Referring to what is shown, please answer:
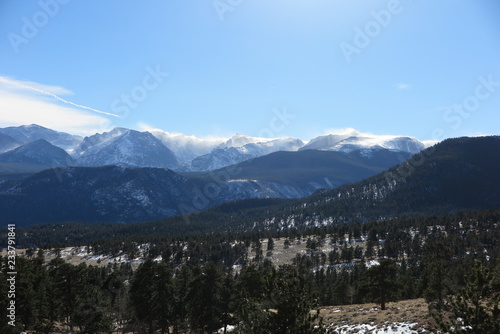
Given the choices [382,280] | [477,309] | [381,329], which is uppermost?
[477,309]

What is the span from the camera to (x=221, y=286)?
65.7 meters

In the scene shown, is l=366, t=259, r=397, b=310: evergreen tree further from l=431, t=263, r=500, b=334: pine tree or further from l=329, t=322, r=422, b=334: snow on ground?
l=431, t=263, r=500, b=334: pine tree

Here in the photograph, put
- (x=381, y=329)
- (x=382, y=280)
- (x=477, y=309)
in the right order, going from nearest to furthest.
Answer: (x=477, y=309)
(x=381, y=329)
(x=382, y=280)

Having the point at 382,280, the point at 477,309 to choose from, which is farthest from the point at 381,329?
the point at 477,309

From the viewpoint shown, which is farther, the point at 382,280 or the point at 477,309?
the point at 382,280

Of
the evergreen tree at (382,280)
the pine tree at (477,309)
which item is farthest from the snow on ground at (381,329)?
the evergreen tree at (382,280)

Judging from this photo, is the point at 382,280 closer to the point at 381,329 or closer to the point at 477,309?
the point at 381,329

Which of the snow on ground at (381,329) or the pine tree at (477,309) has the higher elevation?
the pine tree at (477,309)

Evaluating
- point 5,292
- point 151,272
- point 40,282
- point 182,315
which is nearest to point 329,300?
point 182,315

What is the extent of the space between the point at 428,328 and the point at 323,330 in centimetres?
2661

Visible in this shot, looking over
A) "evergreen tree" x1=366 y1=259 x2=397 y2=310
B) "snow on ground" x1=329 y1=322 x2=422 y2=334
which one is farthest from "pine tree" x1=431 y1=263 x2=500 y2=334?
"evergreen tree" x1=366 y1=259 x2=397 y2=310

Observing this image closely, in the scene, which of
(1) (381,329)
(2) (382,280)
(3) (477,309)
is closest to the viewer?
(3) (477,309)

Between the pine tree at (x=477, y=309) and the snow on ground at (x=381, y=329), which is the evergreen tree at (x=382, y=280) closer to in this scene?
the snow on ground at (x=381, y=329)

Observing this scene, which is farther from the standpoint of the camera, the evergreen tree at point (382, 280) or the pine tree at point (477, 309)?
the evergreen tree at point (382, 280)
